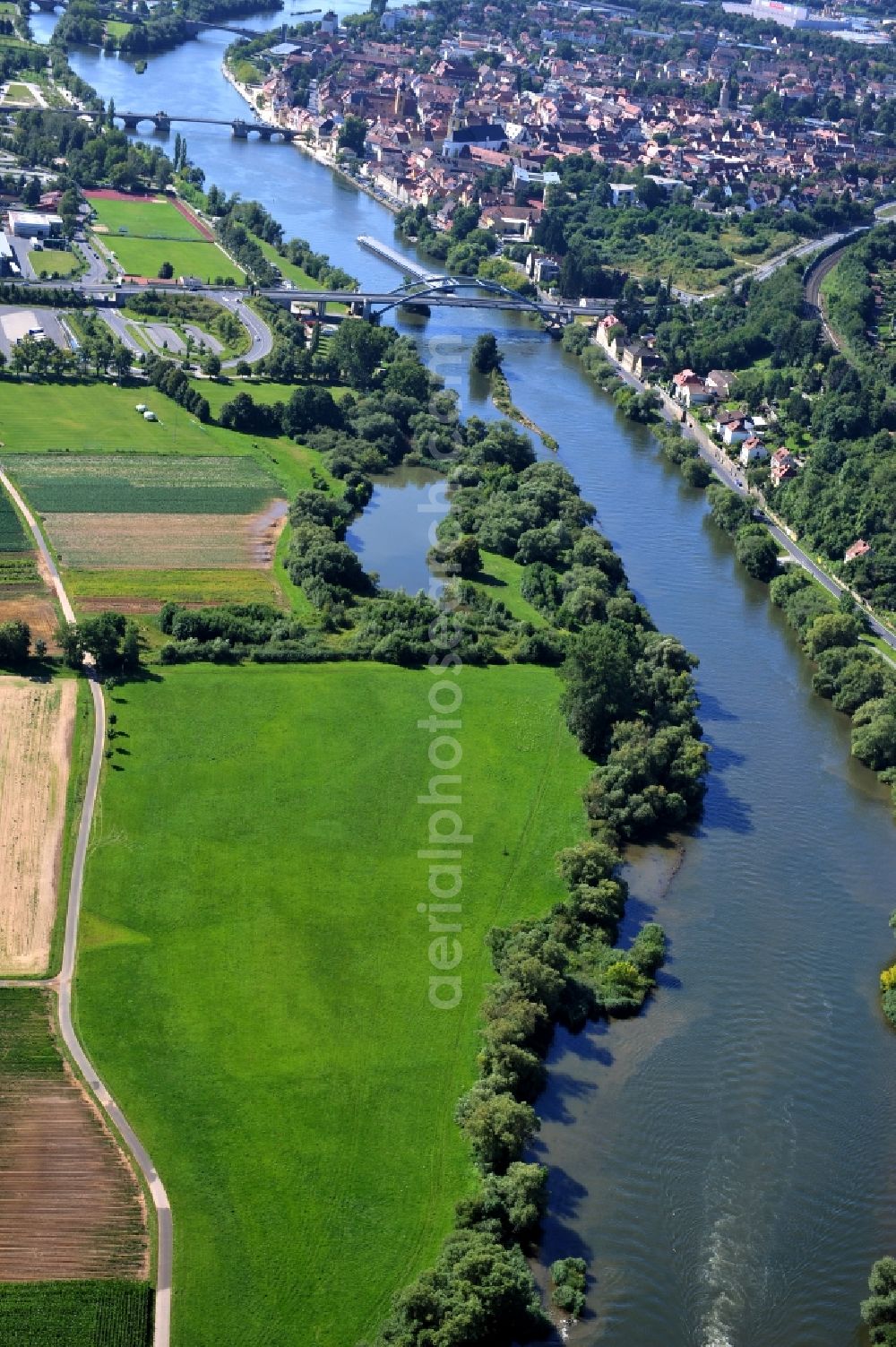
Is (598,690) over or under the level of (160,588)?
over

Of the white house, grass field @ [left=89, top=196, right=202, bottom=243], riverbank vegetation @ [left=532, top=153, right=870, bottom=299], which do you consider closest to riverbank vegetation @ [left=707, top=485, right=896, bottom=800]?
the white house

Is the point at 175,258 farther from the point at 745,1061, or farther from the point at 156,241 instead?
the point at 745,1061

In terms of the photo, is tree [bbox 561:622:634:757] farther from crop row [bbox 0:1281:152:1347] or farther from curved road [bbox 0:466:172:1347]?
crop row [bbox 0:1281:152:1347]

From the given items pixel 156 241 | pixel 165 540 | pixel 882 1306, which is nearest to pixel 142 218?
pixel 156 241

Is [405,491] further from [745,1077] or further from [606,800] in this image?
[745,1077]

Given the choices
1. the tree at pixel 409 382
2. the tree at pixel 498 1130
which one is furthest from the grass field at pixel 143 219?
the tree at pixel 498 1130

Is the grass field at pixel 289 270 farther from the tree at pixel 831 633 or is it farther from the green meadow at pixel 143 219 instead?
the tree at pixel 831 633

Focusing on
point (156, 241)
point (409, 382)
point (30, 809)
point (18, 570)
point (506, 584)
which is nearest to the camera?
point (30, 809)
